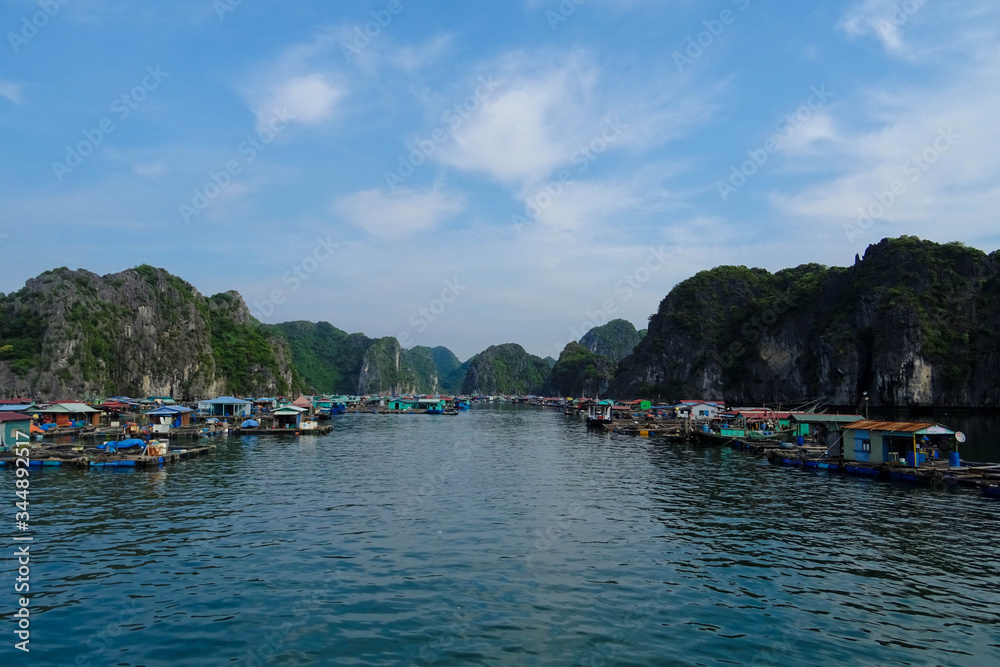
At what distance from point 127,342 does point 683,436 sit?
444 ft

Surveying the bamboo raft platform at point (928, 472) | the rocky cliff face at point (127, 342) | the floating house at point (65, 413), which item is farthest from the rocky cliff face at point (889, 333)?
the rocky cliff face at point (127, 342)

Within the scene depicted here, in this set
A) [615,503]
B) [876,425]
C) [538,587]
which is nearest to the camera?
[538,587]

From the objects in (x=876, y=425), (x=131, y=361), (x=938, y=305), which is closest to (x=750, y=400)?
(x=938, y=305)

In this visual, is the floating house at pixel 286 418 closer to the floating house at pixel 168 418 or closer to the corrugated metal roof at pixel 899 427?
the floating house at pixel 168 418

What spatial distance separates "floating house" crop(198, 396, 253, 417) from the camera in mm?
100625

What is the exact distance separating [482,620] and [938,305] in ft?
502

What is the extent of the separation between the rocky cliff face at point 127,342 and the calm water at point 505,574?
9779 centimetres

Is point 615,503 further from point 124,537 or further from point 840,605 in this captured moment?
point 124,537

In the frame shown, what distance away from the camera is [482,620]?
15820mm

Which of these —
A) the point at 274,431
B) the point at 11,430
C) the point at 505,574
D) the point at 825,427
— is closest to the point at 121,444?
the point at 11,430

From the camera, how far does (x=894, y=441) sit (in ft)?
141

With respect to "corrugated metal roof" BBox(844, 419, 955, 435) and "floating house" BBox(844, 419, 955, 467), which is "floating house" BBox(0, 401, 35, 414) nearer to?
Result: "floating house" BBox(844, 419, 955, 467)

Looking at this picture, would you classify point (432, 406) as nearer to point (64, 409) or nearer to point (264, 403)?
point (264, 403)

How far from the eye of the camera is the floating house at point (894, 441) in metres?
41.0
